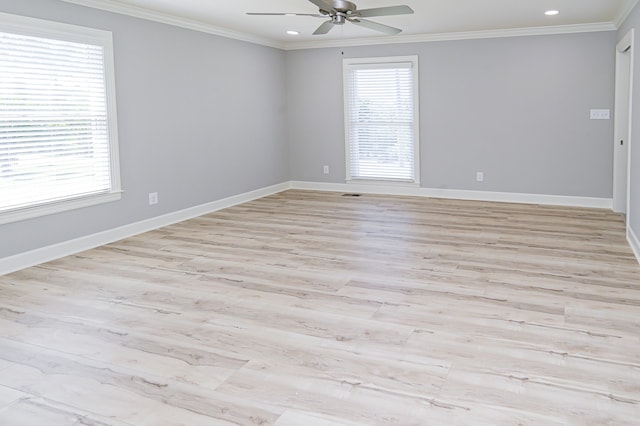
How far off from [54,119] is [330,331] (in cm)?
325

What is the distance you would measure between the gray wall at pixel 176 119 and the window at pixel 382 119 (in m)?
1.18

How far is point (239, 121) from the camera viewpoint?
7504 millimetres

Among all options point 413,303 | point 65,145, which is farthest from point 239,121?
point 413,303

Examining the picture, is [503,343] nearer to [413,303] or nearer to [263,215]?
[413,303]

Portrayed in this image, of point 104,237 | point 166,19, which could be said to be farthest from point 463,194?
point 104,237

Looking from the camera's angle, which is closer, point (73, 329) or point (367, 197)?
point (73, 329)

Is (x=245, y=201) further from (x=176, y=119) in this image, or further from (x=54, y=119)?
(x=54, y=119)

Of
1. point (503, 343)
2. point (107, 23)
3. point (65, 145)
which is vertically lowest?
point (503, 343)

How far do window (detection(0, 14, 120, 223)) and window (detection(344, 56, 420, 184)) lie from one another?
3.89m

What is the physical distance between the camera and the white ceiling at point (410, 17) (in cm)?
536

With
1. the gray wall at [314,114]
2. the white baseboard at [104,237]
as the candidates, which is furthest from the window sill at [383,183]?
the white baseboard at [104,237]

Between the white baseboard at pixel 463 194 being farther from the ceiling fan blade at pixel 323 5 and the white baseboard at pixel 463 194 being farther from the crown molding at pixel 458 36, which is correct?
the ceiling fan blade at pixel 323 5

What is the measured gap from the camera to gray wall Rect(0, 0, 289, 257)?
5.00m

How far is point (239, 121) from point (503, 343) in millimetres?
5380
